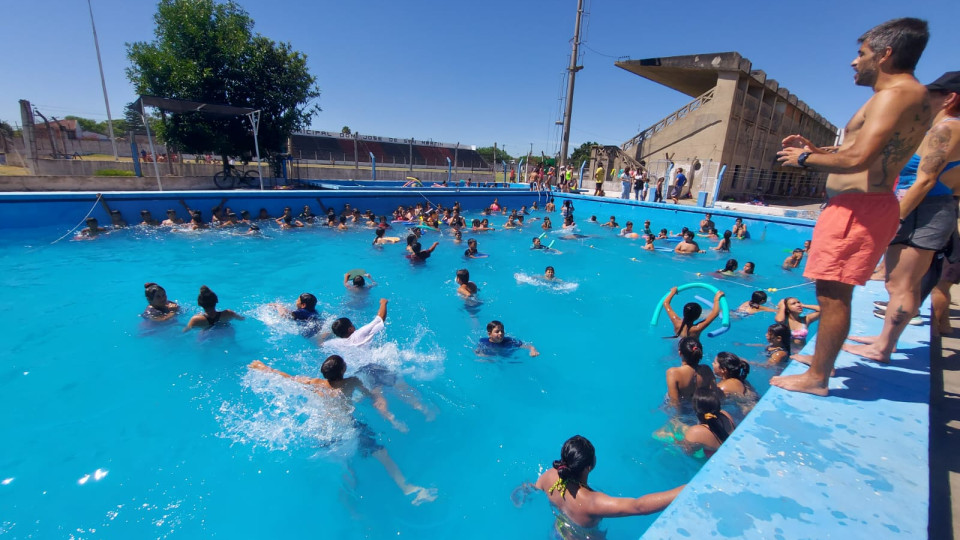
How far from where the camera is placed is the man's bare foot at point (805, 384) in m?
2.33

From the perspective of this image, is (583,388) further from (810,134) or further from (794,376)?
(810,134)

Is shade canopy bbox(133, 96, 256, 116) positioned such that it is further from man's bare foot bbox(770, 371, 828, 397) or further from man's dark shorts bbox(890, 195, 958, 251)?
Result: man's dark shorts bbox(890, 195, 958, 251)

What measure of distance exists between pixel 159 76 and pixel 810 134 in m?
44.8

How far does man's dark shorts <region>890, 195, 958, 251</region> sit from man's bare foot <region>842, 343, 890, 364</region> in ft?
2.44

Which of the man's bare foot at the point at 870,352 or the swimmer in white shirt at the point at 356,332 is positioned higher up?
the man's bare foot at the point at 870,352

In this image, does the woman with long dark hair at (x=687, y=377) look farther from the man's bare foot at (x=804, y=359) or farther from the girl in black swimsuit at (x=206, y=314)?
the girl in black swimsuit at (x=206, y=314)

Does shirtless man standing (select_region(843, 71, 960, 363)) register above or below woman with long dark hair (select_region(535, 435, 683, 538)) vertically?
above

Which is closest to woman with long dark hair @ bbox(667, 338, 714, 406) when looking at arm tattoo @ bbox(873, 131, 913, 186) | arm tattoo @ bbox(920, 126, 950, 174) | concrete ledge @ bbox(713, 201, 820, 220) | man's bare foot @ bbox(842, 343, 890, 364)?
man's bare foot @ bbox(842, 343, 890, 364)

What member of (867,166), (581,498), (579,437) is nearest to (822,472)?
(579,437)

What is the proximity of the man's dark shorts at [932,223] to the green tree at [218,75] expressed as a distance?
63.8ft

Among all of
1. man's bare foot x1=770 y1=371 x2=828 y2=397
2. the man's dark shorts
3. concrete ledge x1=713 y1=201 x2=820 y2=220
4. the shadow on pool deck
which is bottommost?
the shadow on pool deck

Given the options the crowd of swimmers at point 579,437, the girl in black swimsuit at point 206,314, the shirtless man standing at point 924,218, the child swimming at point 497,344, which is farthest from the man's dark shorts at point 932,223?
the girl in black swimsuit at point 206,314

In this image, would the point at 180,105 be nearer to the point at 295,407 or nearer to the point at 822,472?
the point at 295,407

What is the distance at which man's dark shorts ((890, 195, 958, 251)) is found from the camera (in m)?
2.67
